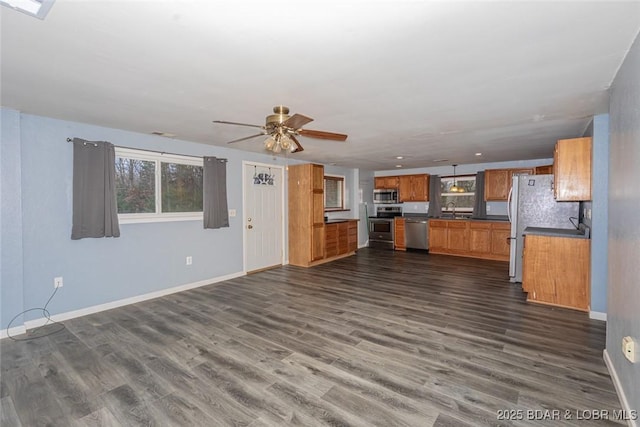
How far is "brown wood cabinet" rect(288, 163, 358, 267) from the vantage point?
632cm

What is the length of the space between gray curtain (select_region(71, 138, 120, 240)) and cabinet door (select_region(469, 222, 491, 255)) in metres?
7.23

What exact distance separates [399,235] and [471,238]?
1.86m

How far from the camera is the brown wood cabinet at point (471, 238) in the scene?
A: 272 inches

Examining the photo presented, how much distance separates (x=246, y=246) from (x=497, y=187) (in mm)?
6137

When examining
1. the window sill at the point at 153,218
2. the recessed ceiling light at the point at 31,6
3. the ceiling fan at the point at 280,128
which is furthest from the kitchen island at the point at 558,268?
the recessed ceiling light at the point at 31,6

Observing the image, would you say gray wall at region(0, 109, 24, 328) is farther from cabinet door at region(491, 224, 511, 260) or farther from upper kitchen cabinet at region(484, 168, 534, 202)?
upper kitchen cabinet at region(484, 168, 534, 202)

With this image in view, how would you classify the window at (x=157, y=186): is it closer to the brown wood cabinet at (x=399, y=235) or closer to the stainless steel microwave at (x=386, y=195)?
the brown wood cabinet at (x=399, y=235)

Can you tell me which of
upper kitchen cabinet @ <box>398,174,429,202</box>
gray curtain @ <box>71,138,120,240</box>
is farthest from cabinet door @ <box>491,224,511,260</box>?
gray curtain @ <box>71,138,120,240</box>

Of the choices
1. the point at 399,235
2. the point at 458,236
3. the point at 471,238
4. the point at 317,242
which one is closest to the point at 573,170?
the point at 471,238

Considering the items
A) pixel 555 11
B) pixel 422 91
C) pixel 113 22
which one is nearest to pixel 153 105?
pixel 113 22

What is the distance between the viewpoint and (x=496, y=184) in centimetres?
733

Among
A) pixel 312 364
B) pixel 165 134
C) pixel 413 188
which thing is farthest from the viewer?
pixel 413 188

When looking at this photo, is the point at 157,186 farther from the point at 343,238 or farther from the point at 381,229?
the point at 381,229

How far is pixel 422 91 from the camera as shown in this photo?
2672mm
